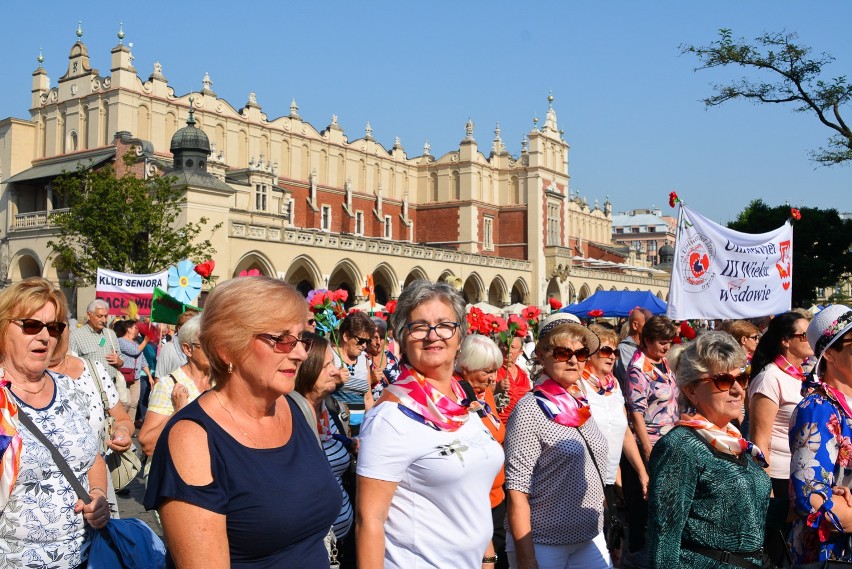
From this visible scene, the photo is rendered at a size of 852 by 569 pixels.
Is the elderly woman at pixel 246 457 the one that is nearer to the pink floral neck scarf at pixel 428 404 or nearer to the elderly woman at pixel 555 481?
the pink floral neck scarf at pixel 428 404

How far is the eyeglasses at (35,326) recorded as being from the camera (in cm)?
318

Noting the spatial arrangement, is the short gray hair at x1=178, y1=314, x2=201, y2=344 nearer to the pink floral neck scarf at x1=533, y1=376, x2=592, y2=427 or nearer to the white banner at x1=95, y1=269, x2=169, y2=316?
the pink floral neck scarf at x1=533, y1=376, x2=592, y2=427

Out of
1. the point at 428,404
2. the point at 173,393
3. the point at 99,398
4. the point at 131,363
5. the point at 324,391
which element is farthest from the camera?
the point at 131,363

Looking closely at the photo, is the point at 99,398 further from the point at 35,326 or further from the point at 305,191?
the point at 305,191

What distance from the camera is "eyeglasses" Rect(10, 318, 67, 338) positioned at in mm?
3178

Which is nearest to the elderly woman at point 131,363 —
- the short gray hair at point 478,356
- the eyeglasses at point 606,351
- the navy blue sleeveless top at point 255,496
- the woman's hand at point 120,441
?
the short gray hair at point 478,356

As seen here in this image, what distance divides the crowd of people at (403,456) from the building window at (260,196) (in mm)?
31494

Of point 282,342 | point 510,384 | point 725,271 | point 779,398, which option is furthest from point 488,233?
point 282,342

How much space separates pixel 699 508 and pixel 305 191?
4091cm

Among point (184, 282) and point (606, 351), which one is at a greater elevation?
point (184, 282)

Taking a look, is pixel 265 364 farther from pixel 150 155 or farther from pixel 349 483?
pixel 150 155

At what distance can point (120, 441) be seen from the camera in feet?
12.2

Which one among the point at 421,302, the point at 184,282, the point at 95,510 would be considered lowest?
the point at 95,510

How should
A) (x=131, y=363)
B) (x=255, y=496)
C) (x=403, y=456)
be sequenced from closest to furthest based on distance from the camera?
(x=255, y=496), (x=403, y=456), (x=131, y=363)
